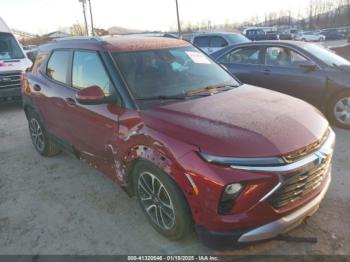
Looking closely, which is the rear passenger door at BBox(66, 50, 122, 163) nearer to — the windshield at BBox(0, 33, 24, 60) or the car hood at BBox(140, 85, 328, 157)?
the car hood at BBox(140, 85, 328, 157)

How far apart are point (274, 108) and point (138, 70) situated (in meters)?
1.40

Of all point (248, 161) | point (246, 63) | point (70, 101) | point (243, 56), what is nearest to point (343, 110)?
point (246, 63)

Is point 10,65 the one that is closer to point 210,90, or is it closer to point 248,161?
point 210,90

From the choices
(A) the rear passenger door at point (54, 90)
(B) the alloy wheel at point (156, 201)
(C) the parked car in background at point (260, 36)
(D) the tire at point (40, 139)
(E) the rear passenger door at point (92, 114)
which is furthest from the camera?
(C) the parked car in background at point (260, 36)

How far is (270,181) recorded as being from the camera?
2.36m

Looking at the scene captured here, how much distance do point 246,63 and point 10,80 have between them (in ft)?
19.7

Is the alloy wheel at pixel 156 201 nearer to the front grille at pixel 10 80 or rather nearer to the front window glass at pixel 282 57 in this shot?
the front window glass at pixel 282 57

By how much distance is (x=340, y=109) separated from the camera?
5.99m

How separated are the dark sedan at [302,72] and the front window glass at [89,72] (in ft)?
13.5

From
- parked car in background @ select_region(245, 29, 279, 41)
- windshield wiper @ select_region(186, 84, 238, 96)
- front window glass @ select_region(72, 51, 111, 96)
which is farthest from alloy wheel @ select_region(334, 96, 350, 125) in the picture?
parked car in background @ select_region(245, 29, 279, 41)

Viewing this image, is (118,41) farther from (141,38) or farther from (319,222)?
(319,222)

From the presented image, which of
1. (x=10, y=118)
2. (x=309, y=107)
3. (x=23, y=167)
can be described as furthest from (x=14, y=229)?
(x=10, y=118)

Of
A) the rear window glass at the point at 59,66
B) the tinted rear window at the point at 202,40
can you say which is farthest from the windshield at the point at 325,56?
the tinted rear window at the point at 202,40

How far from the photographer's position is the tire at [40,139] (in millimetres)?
5066
